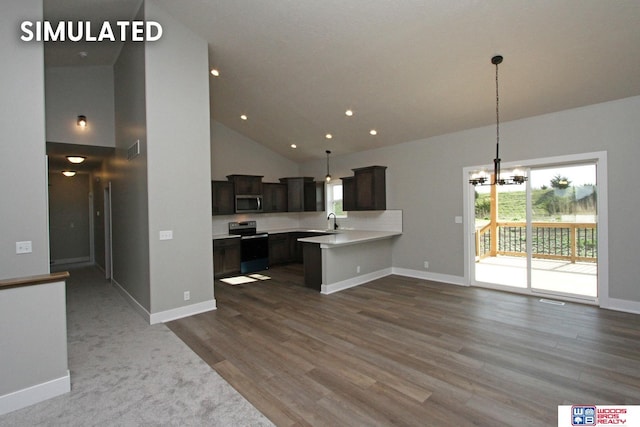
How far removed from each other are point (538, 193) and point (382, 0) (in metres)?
3.85

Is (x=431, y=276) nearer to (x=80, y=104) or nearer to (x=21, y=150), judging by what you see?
(x=21, y=150)

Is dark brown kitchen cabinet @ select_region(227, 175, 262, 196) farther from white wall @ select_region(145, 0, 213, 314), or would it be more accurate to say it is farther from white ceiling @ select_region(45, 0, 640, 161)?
white wall @ select_region(145, 0, 213, 314)

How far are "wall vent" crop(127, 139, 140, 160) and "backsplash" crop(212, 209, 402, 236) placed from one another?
269 cm

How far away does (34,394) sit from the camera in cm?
227

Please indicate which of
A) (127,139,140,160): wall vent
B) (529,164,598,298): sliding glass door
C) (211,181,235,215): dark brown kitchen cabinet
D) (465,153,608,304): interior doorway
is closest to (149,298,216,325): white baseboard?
(127,139,140,160): wall vent

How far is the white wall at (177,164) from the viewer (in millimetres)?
3814

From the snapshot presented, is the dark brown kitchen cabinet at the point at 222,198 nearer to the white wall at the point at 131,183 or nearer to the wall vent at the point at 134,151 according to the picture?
the white wall at the point at 131,183

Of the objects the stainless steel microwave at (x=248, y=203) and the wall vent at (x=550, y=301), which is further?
the stainless steel microwave at (x=248, y=203)

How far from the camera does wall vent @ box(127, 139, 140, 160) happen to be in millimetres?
4121

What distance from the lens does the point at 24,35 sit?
2.92 meters

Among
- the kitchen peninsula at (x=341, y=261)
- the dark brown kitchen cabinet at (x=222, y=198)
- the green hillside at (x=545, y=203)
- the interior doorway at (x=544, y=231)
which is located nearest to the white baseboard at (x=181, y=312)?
the kitchen peninsula at (x=341, y=261)

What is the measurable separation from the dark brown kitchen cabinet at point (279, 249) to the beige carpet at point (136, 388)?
3.86m

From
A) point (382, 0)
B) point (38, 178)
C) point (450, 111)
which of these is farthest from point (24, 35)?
point (450, 111)

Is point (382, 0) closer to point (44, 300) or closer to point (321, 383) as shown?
point (321, 383)
